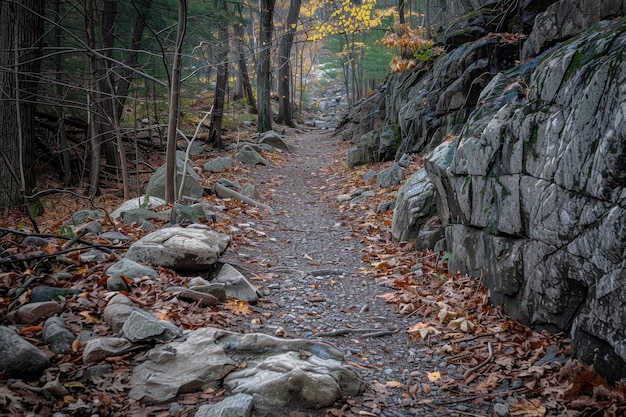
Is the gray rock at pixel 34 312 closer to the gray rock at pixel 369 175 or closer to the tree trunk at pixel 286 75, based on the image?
the gray rock at pixel 369 175

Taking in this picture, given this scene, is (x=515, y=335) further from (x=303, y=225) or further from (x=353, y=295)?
(x=303, y=225)

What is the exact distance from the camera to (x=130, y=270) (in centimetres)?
477

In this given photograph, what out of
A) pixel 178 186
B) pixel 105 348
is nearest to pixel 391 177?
pixel 178 186

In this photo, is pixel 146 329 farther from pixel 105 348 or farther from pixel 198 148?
pixel 198 148

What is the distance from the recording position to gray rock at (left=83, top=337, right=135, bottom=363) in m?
3.25

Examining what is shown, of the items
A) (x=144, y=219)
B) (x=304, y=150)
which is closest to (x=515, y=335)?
(x=144, y=219)

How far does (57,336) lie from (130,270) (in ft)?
4.63

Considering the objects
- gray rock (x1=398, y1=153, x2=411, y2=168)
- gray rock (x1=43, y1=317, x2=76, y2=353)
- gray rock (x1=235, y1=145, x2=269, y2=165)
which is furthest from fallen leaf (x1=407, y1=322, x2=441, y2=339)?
gray rock (x1=235, y1=145, x2=269, y2=165)

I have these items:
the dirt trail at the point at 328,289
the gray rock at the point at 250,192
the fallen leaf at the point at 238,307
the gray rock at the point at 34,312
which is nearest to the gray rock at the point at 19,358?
the gray rock at the point at 34,312

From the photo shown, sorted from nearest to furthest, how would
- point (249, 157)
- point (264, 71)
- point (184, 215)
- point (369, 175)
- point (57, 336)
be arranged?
point (57, 336)
point (184, 215)
point (369, 175)
point (249, 157)
point (264, 71)

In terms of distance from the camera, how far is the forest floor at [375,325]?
3.03 metres

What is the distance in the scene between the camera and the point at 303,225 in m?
8.66

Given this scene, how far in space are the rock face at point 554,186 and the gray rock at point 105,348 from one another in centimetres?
348

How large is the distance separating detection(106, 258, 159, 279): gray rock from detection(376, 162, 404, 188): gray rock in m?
5.93
